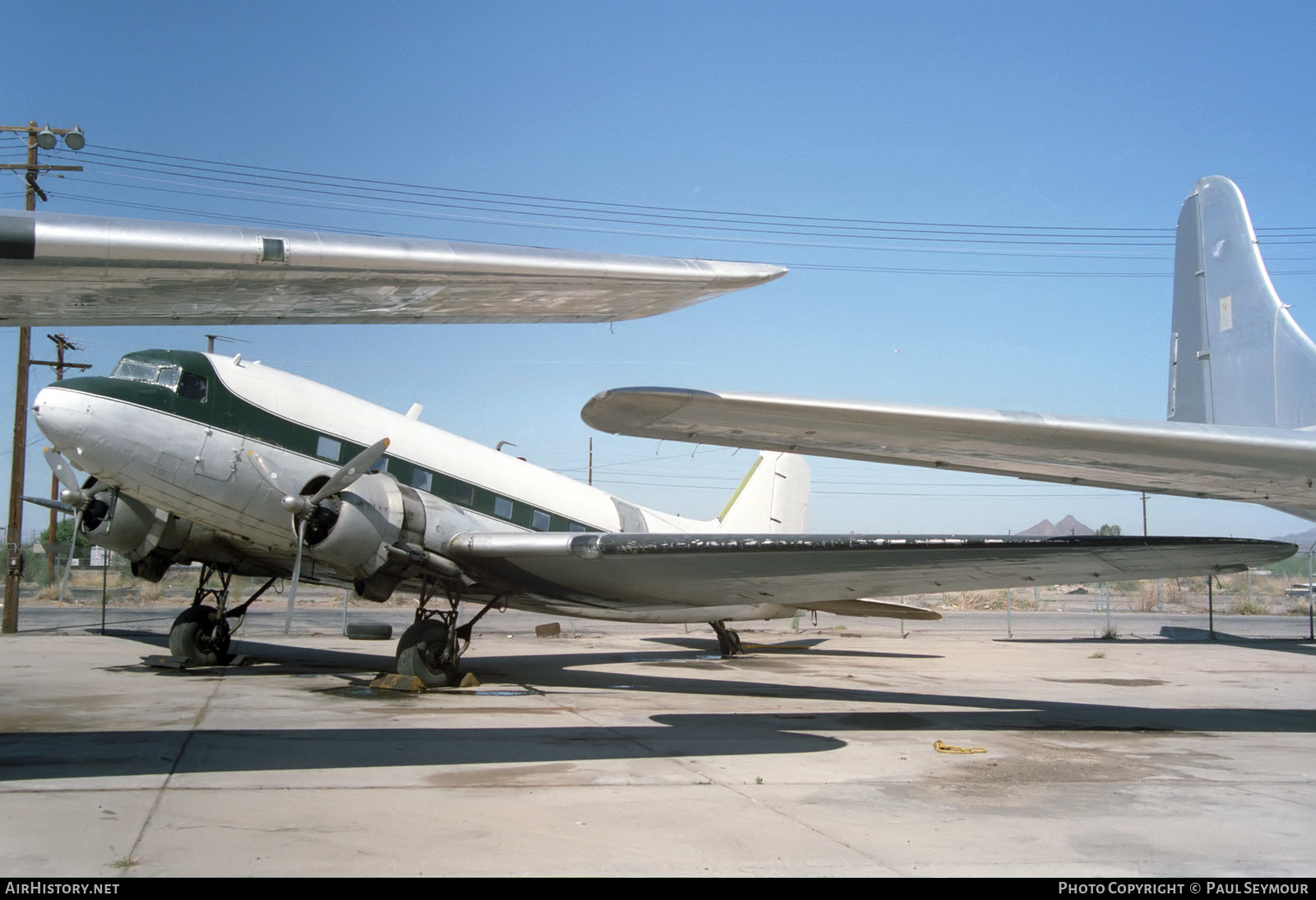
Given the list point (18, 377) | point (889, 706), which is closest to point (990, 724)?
point (889, 706)

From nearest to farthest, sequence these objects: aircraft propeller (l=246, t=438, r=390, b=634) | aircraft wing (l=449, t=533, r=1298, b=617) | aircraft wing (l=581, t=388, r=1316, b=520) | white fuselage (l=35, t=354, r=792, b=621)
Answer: aircraft wing (l=581, t=388, r=1316, b=520), aircraft wing (l=449, t=533, r=1298, b=617), aircraft propeller (l=246, t=438, r=390, b=634), white fuselage (l=35, t=354, r=792, b=621)

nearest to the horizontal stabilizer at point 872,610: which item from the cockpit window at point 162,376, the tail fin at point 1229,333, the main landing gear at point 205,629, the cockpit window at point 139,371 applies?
the tail fin at point 1229,333

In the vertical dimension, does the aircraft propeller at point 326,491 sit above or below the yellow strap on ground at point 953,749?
above

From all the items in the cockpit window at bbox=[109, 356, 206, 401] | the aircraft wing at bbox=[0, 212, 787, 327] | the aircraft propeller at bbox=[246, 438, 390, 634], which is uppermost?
the cockpit window at bbox=[109, 356, 206, 401]

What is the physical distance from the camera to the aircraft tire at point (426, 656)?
12625mm

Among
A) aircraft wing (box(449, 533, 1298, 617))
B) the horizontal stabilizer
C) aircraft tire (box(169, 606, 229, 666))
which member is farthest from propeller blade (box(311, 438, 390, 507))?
the horizontal stabilizer

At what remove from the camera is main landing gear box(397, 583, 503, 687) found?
41.4 feet

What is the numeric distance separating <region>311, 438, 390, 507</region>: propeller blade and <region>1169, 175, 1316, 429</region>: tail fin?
10.6m

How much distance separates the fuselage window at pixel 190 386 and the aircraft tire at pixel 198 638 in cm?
441

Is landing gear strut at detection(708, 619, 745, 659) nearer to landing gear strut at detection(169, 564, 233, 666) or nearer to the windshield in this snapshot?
landing gear strut at detection(169, 564, 233, 666)

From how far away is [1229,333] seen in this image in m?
12.5

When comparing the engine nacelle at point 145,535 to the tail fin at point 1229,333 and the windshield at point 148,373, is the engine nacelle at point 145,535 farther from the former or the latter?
the tail fin at point 1229,333

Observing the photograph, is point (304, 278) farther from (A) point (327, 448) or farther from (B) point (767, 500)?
(B) point (767, 500)

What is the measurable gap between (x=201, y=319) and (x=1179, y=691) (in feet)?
47.7
